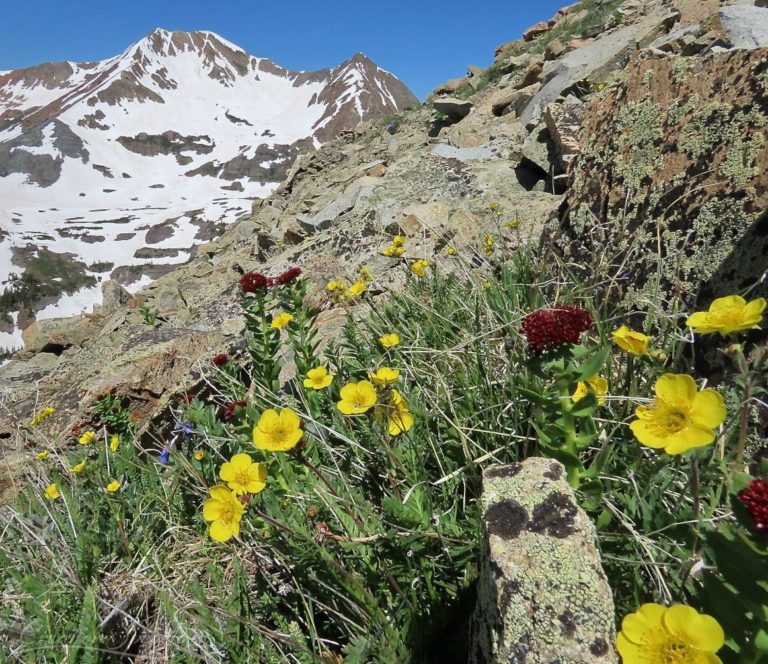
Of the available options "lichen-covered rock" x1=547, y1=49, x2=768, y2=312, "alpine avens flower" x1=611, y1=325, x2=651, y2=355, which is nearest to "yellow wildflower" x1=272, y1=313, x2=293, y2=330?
"lichen-covered rock" x1=547, y1=49, x2=768, y2=312

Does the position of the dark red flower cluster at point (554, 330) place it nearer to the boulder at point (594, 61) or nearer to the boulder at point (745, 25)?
the boulder at point (745, 25)

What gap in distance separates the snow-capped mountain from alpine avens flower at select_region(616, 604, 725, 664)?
53.9 meters

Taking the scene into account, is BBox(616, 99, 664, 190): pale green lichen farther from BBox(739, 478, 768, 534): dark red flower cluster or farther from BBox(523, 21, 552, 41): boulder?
BBox(523, 21, 552, 41): boulder

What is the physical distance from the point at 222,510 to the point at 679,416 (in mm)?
1293

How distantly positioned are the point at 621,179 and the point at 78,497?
3.51 metres

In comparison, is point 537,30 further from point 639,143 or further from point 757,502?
point 757,502

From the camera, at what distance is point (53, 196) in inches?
2825

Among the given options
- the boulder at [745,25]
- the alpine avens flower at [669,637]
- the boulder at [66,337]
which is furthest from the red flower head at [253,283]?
the boulder at [66,337]

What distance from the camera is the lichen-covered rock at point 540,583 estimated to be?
0.91m

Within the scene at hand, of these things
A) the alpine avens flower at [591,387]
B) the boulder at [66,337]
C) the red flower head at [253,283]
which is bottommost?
the boulder at [66,337]

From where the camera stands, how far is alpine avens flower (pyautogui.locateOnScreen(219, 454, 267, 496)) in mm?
1417

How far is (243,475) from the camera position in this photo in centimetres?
146

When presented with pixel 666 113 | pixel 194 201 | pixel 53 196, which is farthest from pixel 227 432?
pixel 53 196

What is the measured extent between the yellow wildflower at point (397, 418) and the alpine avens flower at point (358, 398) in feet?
0.30
